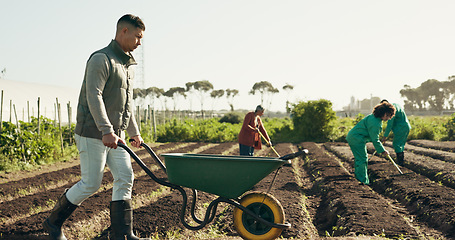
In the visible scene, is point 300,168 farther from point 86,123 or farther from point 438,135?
point 438,135

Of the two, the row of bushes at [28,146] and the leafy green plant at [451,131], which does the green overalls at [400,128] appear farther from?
the leafy green plant at [451,131]

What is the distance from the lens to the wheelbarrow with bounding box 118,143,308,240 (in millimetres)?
2684

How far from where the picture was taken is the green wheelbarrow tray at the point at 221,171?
2.67 m

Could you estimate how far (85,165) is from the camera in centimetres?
287

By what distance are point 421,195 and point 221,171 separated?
3500mm

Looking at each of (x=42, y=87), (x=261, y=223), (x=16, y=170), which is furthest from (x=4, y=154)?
(x=42, y=87)

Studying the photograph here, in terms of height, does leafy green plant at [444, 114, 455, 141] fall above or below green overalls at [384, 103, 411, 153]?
below

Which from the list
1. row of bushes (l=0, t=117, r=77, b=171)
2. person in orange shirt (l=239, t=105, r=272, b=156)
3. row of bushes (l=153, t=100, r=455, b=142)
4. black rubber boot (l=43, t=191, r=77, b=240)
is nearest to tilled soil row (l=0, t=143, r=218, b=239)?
black rubber boot (l=43, t=191, r=77, b=240)

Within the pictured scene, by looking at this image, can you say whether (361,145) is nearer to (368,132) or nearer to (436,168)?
(368,132)

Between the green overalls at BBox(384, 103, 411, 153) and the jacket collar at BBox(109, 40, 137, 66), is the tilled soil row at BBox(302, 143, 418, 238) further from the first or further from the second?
the jacket collar at BBox(109, 40, 137, 66)

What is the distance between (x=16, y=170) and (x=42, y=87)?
939 inches

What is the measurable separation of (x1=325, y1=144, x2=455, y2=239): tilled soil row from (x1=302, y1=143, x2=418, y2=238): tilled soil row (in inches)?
14.5

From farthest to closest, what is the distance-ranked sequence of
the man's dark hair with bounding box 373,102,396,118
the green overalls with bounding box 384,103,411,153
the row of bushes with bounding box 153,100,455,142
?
1. the row of bushes with bounding box 153,100,455,142
2. the green overalls with bounding box 384,103,411,153
3. the man's dark hair with bounding box 373,102,396,118

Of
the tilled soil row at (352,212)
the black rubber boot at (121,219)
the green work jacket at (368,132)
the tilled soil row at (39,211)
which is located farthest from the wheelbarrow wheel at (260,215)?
the green work jacket at (368,132)
